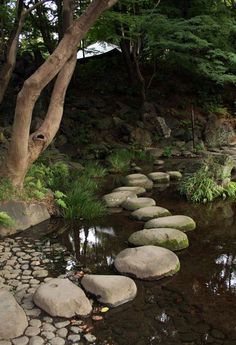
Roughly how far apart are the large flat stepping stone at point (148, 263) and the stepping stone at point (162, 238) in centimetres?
46

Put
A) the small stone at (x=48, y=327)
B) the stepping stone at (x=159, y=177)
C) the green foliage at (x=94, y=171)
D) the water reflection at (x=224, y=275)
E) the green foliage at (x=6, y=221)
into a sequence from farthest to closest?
the green foliage at (x=94, y=171)
the stepping stone at (x=159, y=177)
the green foliage at (x=6, y=221)
the water reflection at (x=224, y=275)
the small stone at (x=48, y=327)

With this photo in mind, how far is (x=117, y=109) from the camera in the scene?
1516 centimetres

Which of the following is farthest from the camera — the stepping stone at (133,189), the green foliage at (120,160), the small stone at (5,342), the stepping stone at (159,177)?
the green foliage at (120,160)

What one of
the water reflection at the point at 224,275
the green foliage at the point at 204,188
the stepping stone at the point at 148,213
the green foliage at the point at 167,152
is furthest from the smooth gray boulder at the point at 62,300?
the green foliage at the point at 167,152

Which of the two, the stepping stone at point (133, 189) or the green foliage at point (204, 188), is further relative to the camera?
the stepping stone at point (133, 189)

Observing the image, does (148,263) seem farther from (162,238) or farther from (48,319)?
(48,319)

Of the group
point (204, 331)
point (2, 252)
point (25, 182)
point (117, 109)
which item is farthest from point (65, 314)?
point (117, 109)

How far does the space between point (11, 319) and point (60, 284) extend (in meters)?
0.71

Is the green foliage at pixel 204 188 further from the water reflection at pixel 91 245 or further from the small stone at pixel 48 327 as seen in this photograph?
the small stone at pixel 48 327

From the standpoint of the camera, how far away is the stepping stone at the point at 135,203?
7410 mm

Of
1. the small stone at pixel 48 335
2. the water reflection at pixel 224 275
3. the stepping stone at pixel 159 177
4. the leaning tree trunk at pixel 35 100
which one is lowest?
the water reflection at pixel 224 275

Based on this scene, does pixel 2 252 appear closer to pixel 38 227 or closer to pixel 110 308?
pixel 38 227

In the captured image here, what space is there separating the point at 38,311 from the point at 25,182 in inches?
136

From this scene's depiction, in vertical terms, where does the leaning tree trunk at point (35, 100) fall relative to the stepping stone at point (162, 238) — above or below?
above
